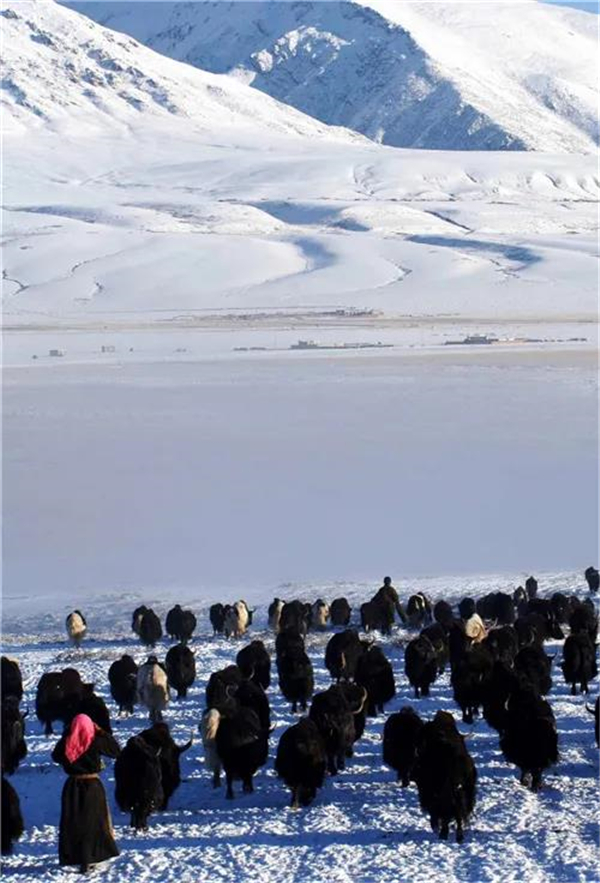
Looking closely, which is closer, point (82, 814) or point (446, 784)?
point (82, 814)

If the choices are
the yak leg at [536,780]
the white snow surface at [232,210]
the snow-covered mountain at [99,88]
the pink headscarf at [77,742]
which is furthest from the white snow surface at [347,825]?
the snow-covered mountain at [99,88]

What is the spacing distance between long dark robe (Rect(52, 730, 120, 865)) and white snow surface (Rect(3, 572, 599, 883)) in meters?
0.11

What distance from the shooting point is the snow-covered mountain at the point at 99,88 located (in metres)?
158

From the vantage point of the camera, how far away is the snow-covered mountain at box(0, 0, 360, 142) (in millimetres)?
157750

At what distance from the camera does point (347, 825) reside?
28.1 feet

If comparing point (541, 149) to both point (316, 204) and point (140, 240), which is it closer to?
point (316, 204)

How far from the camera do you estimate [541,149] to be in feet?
639

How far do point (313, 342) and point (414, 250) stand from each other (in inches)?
1502

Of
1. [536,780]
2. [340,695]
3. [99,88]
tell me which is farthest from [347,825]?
[99,88]

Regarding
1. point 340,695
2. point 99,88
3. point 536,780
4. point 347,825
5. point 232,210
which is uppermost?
point 99,88

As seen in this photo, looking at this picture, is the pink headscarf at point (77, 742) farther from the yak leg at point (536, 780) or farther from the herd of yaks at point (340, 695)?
the yak leg at point (536, 780)

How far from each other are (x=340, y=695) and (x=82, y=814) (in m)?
2.25

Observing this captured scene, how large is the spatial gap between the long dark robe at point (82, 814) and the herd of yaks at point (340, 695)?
49 cm

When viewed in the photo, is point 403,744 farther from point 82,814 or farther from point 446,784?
point 82,814
